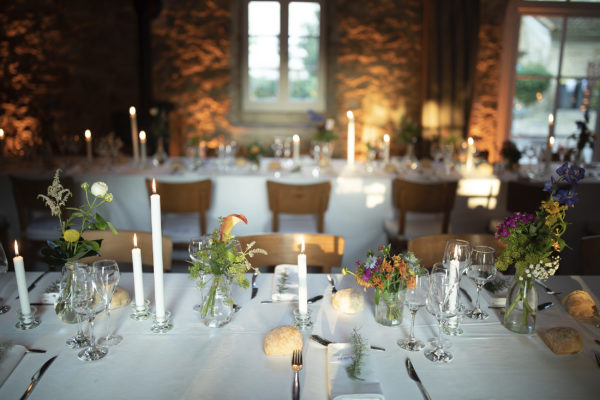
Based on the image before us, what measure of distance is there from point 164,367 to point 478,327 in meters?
0.91

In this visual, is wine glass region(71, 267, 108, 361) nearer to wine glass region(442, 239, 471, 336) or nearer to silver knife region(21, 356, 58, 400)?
silver knife region(21, 356, 58, 400)

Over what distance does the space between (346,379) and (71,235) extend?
0.86m

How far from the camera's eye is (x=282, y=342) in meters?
1.36

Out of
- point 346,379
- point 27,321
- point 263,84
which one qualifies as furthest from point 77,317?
point 263,84

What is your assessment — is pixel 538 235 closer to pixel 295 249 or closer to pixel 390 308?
pixel 390 308

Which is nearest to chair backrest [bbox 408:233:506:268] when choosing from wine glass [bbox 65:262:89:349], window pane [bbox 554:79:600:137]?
wine glass [bbox 65:262:89:349]

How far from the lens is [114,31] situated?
5285 millimetres

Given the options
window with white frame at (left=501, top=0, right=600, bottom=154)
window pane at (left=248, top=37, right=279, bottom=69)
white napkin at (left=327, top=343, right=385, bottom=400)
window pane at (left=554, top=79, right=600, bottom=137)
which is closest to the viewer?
white napkin at (left=327, top=343, right=385, bottom=400)

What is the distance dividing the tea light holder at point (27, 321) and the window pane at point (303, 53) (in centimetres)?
483

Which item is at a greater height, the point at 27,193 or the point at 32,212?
the point at 27,193

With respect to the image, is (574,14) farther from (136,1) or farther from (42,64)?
(42,64)

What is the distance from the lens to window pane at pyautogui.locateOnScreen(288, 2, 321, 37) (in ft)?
18.8

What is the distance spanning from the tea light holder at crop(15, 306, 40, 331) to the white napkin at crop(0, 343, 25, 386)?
0.13 meters

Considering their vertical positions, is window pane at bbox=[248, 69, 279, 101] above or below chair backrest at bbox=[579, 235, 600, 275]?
above
